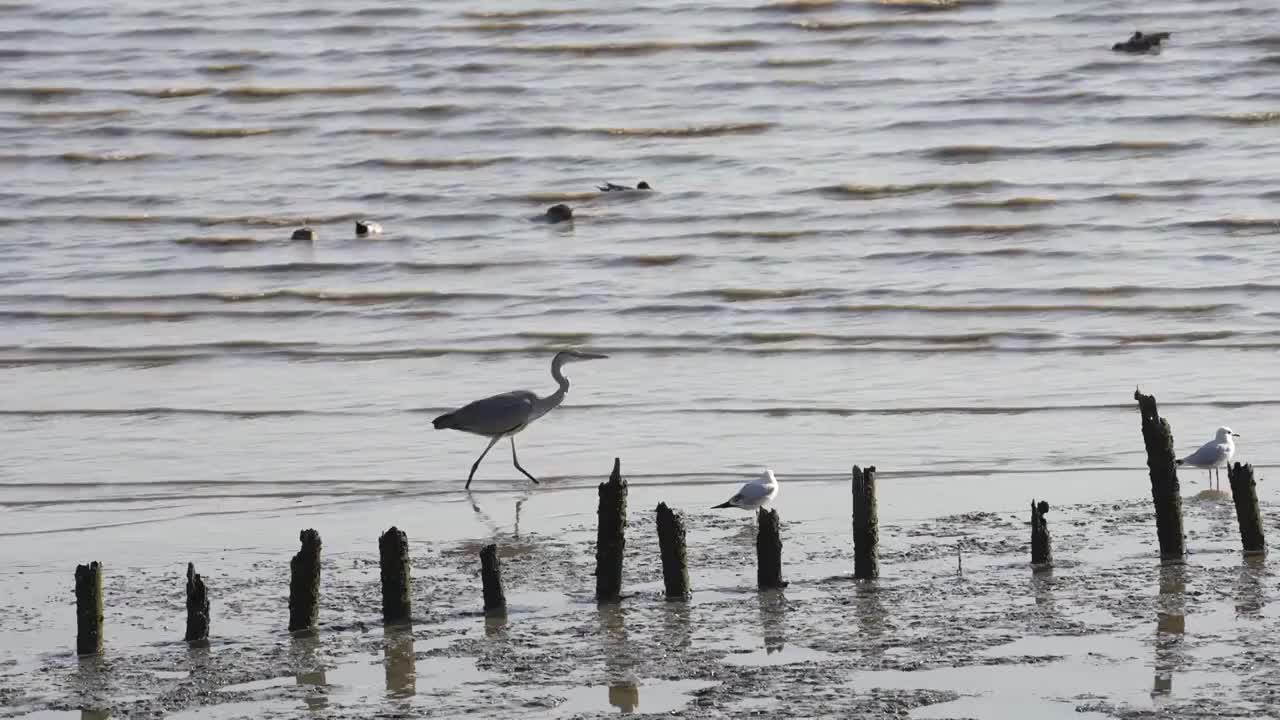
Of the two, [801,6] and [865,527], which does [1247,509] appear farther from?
[801,6]

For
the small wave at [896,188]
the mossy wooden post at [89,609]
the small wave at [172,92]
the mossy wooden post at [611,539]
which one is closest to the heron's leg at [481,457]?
the mossy wooden post at [611,539]

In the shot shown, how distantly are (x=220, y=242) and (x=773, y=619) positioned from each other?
50.6 feet

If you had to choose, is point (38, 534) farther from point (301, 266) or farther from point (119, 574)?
point (301, 266)

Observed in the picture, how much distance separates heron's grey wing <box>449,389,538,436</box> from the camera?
44.1ft

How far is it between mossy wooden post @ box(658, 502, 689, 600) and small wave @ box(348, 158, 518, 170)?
17123 millimetres

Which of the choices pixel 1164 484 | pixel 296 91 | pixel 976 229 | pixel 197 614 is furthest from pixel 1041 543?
pixel 296 91

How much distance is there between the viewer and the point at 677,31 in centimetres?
3044

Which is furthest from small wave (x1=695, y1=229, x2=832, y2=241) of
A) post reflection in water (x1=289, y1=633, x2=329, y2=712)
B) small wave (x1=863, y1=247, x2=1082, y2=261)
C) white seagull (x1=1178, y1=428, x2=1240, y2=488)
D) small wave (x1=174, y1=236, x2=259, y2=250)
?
post reflection in water (x1=289, y1=633, x2=329, y2=712)

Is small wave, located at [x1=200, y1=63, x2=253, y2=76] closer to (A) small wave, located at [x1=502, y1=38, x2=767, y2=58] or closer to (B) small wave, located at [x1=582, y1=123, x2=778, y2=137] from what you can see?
(A) small wave, located at [x1=502, y1=38, x2=767, y2=58]

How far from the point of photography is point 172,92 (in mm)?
29344

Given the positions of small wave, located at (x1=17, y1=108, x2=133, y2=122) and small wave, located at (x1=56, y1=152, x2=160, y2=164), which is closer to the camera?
small wave, located at (x1=56, y1=152, x2=160, y2=164)

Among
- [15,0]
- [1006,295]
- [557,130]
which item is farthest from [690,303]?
[15,0]

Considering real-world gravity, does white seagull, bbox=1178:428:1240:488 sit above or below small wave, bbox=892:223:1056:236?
below

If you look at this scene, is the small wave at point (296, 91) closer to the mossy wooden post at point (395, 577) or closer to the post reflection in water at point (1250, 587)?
the mossy wooden post at point (395, 577)
